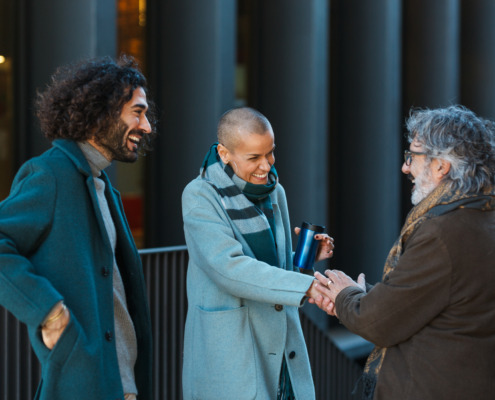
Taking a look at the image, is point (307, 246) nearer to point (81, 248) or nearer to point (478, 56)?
point (81, 248)

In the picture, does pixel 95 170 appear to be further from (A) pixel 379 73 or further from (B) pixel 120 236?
(A) pixel 379 73

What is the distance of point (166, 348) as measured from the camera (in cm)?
482

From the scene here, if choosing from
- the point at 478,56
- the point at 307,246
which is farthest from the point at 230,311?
the point at 478,56

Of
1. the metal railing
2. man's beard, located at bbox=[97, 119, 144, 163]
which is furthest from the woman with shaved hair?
the metal railing

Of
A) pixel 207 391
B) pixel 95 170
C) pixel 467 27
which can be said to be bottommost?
pixel 207 391

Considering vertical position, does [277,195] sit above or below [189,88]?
below

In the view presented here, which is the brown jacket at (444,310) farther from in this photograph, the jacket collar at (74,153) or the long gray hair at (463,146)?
the jacket collar at (74,153)

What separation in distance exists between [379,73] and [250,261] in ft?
19.7

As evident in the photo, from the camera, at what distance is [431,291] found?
2525mm

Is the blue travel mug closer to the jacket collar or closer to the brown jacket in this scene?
the brown jacket

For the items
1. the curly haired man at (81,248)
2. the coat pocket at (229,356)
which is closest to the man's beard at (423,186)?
the coat pocket at (229,356)

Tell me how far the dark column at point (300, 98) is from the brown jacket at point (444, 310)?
463 centimetres

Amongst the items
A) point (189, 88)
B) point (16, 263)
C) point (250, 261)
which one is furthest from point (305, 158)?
point (16, 263)

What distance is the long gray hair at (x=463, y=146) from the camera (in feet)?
8.73
